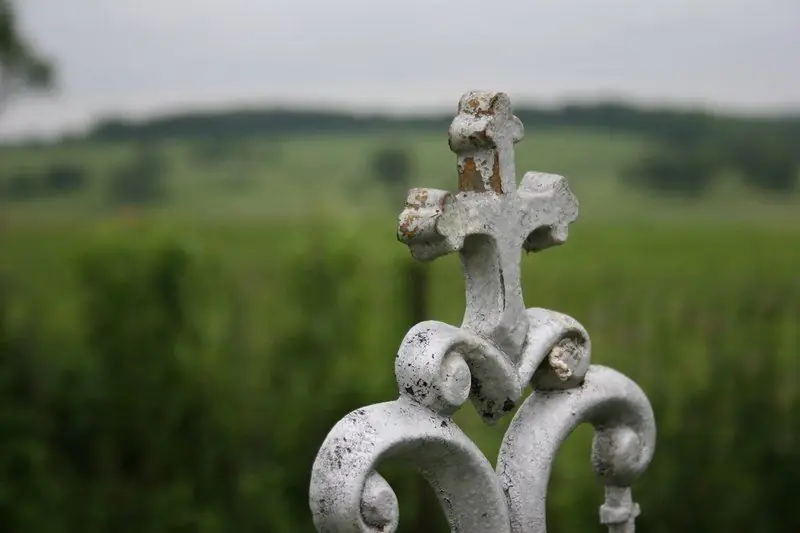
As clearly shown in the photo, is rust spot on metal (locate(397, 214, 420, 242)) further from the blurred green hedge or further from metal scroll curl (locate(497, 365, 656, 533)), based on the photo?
the blurred green hedge

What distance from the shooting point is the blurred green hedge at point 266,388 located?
3119 millimetres

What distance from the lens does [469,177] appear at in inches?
43.2

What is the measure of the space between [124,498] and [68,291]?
0.94 meters

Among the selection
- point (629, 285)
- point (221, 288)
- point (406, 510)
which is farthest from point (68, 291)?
point (629, 285)

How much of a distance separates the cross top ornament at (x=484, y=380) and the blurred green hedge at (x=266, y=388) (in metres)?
1.74

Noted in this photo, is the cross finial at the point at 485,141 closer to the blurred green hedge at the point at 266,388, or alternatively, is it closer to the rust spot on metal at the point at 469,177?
the rust spot on metal at the point at 469,177

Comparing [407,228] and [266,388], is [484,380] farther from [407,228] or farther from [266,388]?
[266,388]

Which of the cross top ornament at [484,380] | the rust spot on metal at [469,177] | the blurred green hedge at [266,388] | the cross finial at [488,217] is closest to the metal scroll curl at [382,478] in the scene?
the cross top ornament at [484,380]

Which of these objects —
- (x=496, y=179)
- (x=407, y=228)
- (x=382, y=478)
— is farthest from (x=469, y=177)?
(x=382, y=478)

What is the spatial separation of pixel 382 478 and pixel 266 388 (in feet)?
8.12

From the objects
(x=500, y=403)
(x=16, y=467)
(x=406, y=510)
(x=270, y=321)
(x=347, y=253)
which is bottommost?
(x=406, y=510)

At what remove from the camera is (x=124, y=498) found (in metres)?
3.17

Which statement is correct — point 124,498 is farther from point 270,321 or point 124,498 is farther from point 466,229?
point 466,229

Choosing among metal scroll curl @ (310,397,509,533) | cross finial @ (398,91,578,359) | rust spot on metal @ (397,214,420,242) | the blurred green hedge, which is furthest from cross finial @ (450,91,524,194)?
the blurred green hedge
